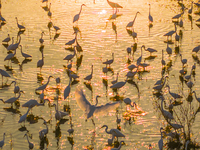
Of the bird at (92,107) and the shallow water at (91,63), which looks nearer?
the bird at (92,107)

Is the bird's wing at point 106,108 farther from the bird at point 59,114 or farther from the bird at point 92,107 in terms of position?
the bird at point 59,114

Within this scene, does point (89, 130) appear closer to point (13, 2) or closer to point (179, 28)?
point (179, 28)

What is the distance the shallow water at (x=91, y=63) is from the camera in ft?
34.0

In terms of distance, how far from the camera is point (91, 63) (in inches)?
623

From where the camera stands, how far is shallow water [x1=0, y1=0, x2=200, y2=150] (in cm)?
1035

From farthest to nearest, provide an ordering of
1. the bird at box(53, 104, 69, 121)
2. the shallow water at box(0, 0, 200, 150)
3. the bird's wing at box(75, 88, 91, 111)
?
the bird at box(53, 104, 69, 121) → the shallow water at box(0, 0, 200, 150) → the bird's wing at box(75, 88, 91, 111)

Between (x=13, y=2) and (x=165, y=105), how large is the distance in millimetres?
18239

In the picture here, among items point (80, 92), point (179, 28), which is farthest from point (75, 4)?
point (80, 92)

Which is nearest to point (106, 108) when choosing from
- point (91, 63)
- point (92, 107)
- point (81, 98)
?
point (92, 107)

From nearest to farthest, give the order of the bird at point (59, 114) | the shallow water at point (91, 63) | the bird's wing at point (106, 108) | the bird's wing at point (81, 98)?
the bird's wing at point (106, 108) < the bird's wing at point (81, 98) < the shallow water at point (91, 63) < the bird at point (59, 114)

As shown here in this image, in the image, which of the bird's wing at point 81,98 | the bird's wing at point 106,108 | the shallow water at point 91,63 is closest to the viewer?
the bird's wing at point 106,108

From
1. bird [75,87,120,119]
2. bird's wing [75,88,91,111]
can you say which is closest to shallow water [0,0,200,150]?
bird [75,87,120,119]

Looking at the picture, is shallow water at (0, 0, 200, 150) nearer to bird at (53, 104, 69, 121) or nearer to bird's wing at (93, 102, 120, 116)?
bird at (53, 104, 69, 121)

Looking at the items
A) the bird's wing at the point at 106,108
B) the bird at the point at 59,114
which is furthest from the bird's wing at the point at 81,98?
the bird at the point at 59,114
